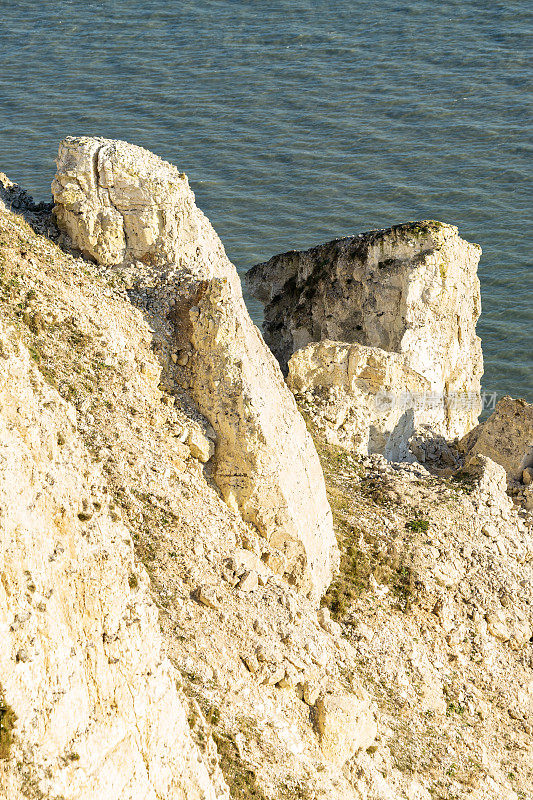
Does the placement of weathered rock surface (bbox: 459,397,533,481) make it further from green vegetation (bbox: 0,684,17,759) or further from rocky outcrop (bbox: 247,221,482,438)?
green vegetation (bbox: 0,684,17,759)

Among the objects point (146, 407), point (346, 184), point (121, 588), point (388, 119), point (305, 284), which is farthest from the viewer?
point (388, 119)

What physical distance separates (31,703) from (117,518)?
4.23 meters

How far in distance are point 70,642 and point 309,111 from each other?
69.3 meters

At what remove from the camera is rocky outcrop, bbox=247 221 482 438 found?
3484cm

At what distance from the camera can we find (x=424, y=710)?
2439cm

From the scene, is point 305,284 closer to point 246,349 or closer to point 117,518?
point 246,349

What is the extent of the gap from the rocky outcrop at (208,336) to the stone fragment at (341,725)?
369cm

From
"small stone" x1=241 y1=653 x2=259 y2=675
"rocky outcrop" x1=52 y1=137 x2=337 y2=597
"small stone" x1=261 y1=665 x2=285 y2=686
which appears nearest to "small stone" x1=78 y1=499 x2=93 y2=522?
"small stone" x1=241 y1=653 x2=259 y2=675

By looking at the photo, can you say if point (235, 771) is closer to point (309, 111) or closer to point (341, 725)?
point (341, 725)

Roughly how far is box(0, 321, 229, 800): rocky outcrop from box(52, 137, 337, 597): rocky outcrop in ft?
19.6

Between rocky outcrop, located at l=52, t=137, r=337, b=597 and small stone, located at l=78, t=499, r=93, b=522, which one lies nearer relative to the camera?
small stone, located at l=78, t=499, r=93, b=522

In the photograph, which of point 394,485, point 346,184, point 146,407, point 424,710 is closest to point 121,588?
point 146,407

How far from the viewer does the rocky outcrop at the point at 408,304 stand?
34.8 metres

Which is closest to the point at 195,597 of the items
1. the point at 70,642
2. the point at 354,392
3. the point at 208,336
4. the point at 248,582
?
the point at 248,582
